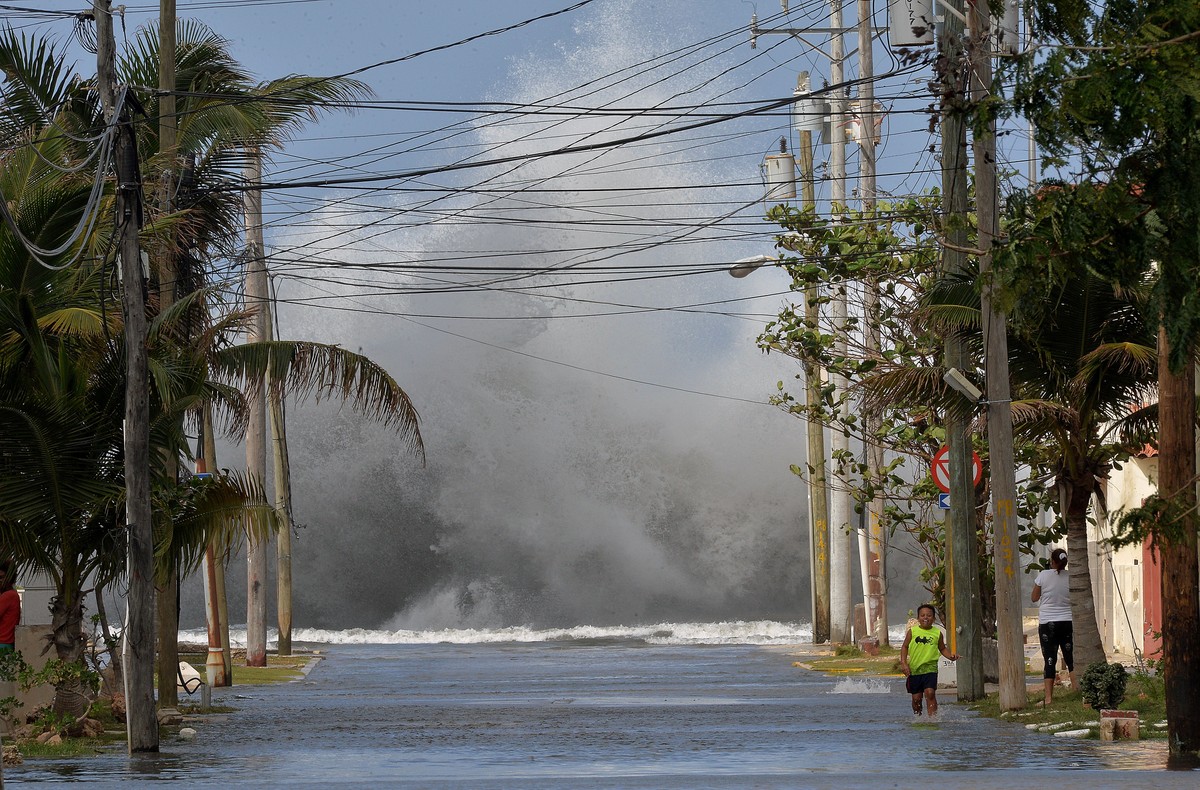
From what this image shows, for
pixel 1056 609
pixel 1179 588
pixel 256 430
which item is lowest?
pixel 1056 609

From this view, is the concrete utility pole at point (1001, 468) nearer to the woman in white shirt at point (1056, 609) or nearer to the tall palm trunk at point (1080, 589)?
the woman in white shirt at point (1056, 609)

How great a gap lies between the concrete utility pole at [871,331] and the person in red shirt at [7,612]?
15.1 metres

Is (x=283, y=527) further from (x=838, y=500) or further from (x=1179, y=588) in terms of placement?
(x=1179, y=588)

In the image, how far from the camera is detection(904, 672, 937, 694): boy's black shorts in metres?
20.3

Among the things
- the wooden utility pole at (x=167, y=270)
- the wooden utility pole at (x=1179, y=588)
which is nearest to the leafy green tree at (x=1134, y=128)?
the wooden utility pole at (x=1179, y=588)

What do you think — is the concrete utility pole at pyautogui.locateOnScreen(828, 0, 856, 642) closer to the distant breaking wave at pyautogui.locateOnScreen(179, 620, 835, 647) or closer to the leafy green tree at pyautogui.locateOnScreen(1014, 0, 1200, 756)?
the distant breaking wave at pyautogui.locateOnScreen(179, 620, 835, 647)

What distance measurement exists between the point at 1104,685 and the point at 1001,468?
3566 mm

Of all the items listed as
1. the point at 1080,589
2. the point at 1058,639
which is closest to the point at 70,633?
the point at 1058,639

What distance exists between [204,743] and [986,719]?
8.68 m

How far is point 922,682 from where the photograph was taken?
20.3m

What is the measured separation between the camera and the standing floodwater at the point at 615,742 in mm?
14281

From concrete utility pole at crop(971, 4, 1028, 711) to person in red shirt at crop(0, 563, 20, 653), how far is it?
10924 mm

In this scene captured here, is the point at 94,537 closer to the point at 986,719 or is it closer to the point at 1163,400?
the point at 986,719

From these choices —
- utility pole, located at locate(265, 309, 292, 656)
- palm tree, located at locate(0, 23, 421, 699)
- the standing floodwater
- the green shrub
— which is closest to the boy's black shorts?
the standing floodwater
